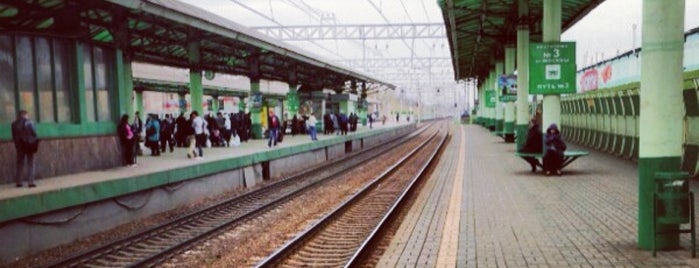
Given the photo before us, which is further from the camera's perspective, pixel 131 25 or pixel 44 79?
pixel 131 25

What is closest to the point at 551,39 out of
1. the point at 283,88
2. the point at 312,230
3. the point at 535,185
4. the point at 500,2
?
the point at 535,185

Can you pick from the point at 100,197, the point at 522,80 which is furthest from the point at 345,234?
the point at 522,80

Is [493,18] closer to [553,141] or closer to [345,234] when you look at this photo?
[553,141]

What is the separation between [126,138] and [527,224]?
958 centimetres

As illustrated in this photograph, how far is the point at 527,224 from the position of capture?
9656 millimetres

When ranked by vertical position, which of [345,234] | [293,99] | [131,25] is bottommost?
[345,234]

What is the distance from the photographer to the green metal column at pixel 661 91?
23.6ft

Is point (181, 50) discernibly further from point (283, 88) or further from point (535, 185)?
point (283, 88)

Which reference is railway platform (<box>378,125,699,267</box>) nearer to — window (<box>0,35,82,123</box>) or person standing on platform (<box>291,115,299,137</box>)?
window (<box>0,35,82,123</box>)

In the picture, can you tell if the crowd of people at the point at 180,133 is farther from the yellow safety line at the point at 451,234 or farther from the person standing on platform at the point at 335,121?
the yellow safety line at the point at 451,234

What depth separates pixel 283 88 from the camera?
56.2m

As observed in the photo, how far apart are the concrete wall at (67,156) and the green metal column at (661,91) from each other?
10148 millimetres

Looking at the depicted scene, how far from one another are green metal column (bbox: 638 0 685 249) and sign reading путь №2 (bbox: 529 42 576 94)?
9292 millimetres

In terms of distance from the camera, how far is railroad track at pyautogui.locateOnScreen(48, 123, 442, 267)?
890cm
